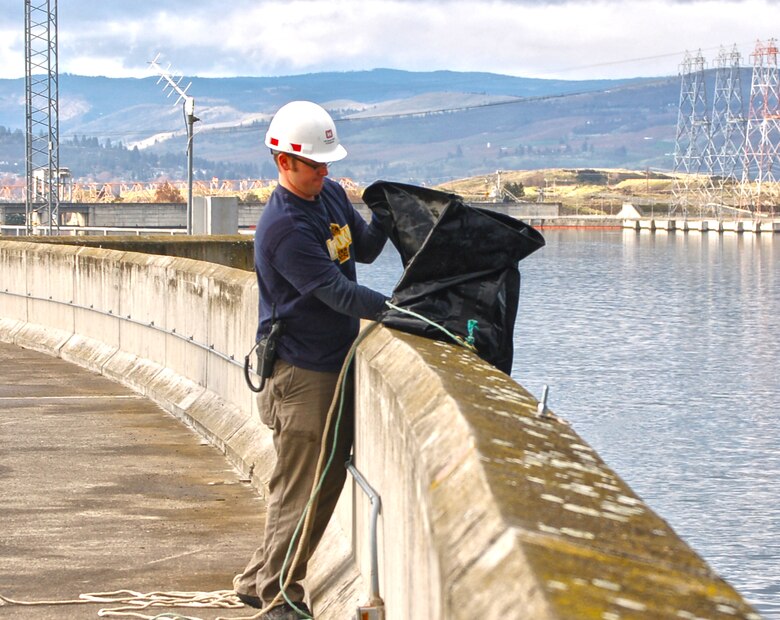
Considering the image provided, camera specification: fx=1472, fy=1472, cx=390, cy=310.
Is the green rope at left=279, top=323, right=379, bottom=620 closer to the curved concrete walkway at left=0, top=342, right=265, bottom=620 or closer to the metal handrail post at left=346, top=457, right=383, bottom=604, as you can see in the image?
the metal handrail post at left=346, top=457, right=383, bottom=604

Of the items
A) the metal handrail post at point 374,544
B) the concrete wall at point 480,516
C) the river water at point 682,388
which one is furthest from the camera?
the river water at point 682,388

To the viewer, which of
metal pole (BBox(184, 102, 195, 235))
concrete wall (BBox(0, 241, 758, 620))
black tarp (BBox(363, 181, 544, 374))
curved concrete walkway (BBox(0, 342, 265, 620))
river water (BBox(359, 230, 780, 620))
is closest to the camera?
concrete wall (BBox(0, 241, 758, 620))

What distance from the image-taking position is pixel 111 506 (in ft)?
26.9

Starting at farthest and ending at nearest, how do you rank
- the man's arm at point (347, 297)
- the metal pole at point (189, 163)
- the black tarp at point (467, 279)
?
the metal pole at point (189, 163) < the black tarp at point (467, 279) < the man's arm at point (347, 297)

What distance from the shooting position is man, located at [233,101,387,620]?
5387mm

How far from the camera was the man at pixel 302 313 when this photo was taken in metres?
5.39

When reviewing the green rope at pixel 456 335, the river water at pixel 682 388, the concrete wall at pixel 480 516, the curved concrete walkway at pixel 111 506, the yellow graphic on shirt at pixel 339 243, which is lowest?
the river water at pixel 682 388

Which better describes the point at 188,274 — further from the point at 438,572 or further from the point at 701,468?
the point at 701,468

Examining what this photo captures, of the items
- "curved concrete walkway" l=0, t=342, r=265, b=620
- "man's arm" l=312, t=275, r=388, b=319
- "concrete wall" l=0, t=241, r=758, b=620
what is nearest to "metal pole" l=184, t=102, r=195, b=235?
"curved concrete walkway" l=0, t=342, r=265, b=620

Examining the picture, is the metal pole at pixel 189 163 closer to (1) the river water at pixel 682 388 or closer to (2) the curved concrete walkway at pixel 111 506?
(1) the river water at pixel 682 388

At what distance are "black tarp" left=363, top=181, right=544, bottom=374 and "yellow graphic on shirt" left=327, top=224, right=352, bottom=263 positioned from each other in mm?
289

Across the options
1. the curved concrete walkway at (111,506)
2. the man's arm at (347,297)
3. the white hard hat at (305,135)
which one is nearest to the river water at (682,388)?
the curved concrete walkway at (111,506)

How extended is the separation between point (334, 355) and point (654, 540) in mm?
2773

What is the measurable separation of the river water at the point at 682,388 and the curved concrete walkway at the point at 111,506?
10.3 metres
